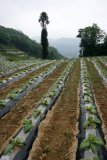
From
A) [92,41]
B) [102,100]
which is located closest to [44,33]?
[92,41]

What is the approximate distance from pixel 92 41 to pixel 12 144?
2941 inches

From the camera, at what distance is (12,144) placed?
18.9ft

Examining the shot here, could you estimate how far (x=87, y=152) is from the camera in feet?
17.5

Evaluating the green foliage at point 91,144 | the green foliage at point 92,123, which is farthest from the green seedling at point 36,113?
the green foliage at point 91,144

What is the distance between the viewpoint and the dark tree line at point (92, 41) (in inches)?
2773

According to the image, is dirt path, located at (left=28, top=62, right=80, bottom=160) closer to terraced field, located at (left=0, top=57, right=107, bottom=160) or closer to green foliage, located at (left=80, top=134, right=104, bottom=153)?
terraced field, located at (left=0, top=57, right=107, bottom=160)

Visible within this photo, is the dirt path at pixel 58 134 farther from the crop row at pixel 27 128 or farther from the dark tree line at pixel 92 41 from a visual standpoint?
the dark tree line at pixel 92 41

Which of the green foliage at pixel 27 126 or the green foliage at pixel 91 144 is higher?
the green foliage at pixel 91 144

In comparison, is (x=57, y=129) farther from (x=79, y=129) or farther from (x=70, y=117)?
(x=70, y=117)

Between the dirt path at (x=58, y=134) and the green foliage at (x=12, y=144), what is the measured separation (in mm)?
331

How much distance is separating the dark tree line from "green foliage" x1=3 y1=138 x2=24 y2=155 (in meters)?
A: 64.4

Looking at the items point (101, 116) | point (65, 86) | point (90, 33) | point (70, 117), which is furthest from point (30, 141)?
point (90, 33)

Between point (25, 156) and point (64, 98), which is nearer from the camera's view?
point (25, 156)

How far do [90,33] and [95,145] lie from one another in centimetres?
7885
